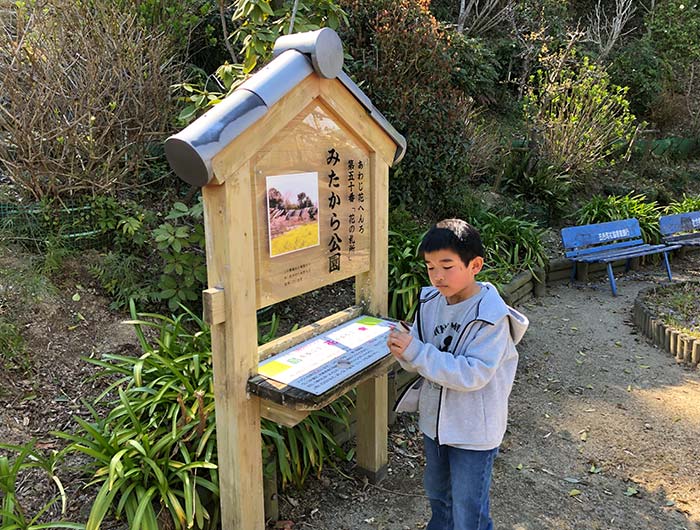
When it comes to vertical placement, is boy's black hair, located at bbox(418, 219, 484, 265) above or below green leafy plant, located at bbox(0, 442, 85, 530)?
above

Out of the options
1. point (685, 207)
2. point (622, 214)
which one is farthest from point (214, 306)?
point (685, 207)

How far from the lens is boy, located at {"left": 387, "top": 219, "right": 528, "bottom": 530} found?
6.82 feet

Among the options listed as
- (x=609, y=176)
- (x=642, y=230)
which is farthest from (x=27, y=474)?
(x=609, y=176)

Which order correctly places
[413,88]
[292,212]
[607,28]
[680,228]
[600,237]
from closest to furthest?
[292,212]
[413,88]
[600,237]
[680,228]
[607,28]

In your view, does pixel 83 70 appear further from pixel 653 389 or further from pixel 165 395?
pixel 653 389

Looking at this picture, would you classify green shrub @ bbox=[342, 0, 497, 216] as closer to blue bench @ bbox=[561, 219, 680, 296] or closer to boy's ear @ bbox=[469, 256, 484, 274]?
blue bench @ bbox=[561, 219, 680, 296]

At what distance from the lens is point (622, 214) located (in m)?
8.09

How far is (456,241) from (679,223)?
6871mm

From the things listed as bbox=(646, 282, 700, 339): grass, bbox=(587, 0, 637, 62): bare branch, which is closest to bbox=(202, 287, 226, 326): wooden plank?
bbox=(646, 282, 700, 339): grass

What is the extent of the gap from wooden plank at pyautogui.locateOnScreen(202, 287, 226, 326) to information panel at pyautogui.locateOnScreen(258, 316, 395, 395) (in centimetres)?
34

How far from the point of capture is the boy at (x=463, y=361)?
208cm

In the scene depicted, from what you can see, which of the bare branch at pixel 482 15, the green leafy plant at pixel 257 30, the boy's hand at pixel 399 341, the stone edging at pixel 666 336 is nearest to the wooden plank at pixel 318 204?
the boy's hand at pixel 399 341

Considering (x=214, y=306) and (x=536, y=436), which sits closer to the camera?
(x=214, y=306)

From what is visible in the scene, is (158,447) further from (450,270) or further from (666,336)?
(666,336)
